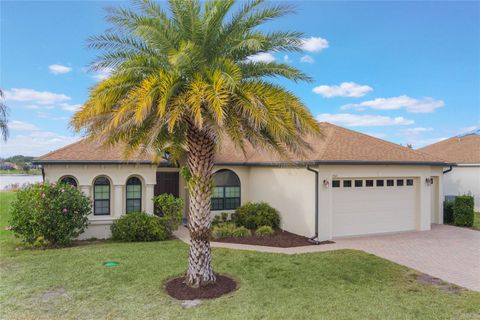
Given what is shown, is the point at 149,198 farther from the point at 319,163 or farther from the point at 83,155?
the point at 319,163

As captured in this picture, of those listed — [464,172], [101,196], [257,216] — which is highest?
[464,172]

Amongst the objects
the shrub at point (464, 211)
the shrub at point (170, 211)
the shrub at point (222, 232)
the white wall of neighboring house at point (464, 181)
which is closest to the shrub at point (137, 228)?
the shrub at point (170, 211)

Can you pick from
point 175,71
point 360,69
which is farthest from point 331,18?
point 175,71

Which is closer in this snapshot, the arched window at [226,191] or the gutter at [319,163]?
the gutter at [319,163]

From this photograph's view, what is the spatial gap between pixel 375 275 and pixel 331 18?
10.7 m

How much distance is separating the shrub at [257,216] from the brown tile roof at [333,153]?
6.91 ft

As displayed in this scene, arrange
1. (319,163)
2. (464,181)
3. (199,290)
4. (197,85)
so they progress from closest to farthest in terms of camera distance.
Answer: (197,85)
(199,290)
(319,163)
(464,181)

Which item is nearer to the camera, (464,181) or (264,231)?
(264,231)

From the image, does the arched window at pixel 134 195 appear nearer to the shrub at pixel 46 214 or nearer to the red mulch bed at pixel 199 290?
the shrub at pixel 46 214

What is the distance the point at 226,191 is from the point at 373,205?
6963 millimetres

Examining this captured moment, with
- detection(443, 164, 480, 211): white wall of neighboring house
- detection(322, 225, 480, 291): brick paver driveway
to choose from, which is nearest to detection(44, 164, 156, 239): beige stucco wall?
detection(322, 225, 480, 291): brick paver driveway

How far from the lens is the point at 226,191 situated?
1684cm

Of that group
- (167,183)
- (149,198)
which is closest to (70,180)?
(149,198)

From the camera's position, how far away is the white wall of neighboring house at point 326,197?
13086 mm
